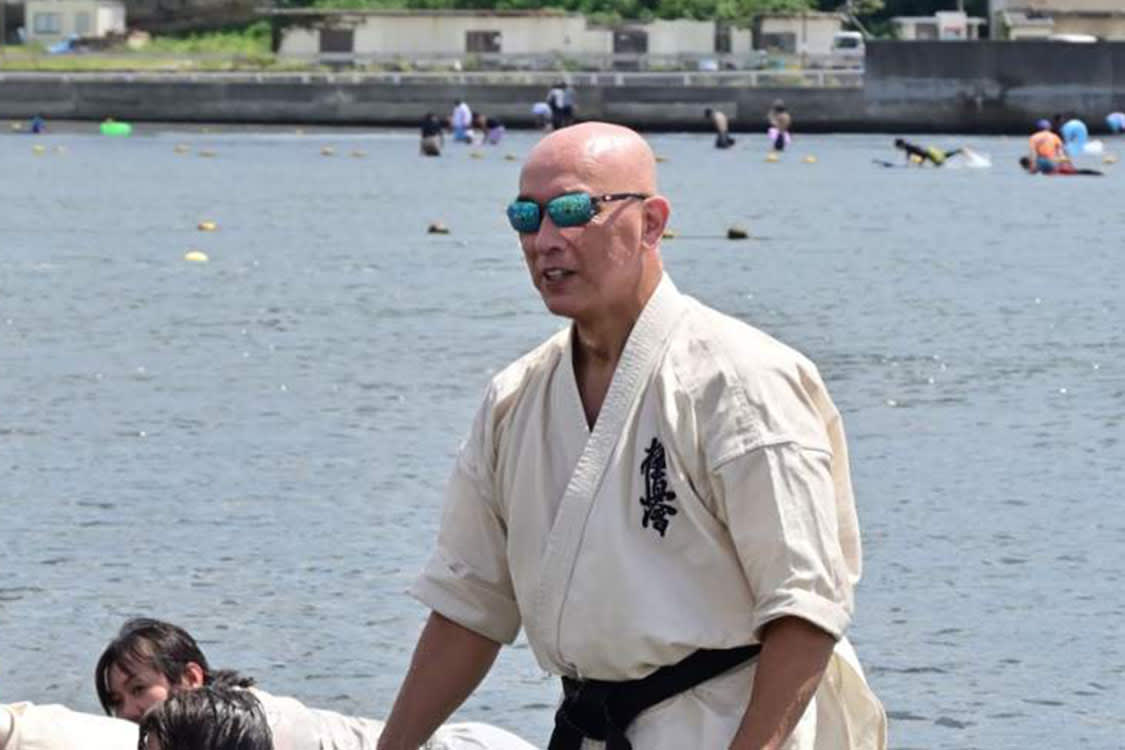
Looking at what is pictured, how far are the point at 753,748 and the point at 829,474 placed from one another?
0.47 m

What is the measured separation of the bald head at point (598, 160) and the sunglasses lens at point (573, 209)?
29 millimetres

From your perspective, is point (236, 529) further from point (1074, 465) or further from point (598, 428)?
point (598, 428)

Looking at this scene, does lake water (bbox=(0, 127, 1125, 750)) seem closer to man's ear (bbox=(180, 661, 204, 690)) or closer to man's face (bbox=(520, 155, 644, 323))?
man's ear (bbox=(180, 661, 204, 690))

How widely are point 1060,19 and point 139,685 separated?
96.6 metres

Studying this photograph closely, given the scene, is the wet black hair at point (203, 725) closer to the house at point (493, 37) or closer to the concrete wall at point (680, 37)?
the house at point (493, 37)

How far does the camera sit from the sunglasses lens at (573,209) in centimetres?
508

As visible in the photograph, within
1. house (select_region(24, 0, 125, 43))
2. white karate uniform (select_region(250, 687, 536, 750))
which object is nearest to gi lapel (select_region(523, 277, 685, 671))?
white karate uniform (select_region(250, 687, 536, 750))

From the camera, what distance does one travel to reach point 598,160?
5105 millimetres

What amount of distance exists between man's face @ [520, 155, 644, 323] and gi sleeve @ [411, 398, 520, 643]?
0.39 m

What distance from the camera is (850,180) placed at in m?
60.7

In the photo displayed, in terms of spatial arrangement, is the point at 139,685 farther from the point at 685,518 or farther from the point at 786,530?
the point at 786,530

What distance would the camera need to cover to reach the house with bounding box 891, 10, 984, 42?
343ft

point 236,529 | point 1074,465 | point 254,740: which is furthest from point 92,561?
point 254,740

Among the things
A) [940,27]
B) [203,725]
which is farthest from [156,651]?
[940,27]
